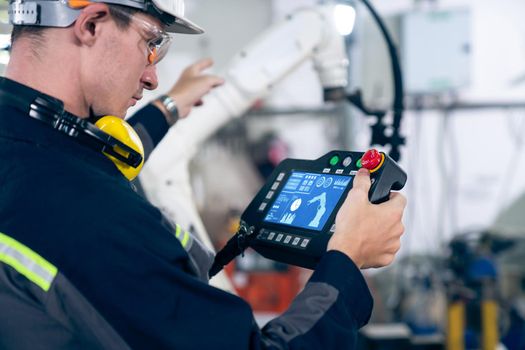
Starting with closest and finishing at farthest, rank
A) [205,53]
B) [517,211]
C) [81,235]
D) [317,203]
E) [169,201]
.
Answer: [81,235], [317,203], [169,201], [517,211], [205,53]

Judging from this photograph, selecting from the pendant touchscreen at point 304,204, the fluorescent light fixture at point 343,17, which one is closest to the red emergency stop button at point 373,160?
the pendant touchscreen at point 304,204

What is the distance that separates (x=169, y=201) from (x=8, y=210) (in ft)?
3.09

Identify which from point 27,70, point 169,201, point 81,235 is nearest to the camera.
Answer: point 81,235

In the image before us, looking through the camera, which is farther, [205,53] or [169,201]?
[205,53]

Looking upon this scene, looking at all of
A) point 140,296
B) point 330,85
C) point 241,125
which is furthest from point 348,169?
point 241,125

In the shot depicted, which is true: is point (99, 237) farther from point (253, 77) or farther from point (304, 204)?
point (253, 77)

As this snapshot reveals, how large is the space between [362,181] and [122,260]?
393mm

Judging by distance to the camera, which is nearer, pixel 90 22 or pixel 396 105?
pixel 90 22

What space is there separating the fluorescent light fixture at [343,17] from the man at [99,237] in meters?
0.95

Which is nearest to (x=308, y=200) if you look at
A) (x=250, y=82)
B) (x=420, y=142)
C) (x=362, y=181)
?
(x=362, y=181)

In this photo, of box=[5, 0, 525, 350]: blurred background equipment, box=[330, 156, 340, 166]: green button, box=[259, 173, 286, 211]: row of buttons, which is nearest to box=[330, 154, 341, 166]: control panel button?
box=[330, 156, 340, 166]: green button

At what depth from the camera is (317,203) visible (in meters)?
1.07

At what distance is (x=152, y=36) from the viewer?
100 centimetres

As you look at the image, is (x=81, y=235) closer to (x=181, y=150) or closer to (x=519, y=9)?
(x=181, y=150)
